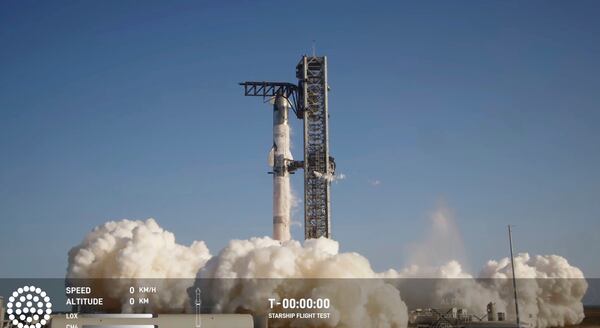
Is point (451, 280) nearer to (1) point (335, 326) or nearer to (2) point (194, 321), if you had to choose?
(1) point (335, 326)

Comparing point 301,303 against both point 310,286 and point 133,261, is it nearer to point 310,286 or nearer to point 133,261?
point 310,286

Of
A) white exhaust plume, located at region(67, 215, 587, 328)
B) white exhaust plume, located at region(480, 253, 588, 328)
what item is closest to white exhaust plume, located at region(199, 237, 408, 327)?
white exhaust plume, located at region(67, 215, 587, 328)

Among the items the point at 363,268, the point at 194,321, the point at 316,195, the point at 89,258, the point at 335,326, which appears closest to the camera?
the point at 194,321

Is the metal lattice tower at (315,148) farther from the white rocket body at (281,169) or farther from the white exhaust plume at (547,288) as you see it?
the white exhaust plume at (547,288)

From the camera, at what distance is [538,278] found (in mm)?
76438

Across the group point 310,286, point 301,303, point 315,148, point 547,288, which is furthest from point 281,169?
point 547,288

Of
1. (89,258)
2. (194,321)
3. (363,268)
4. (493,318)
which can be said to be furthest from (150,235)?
(493,318)

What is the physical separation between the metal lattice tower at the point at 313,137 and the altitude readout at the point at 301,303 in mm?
11408

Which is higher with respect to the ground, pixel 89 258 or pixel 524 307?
pixel 89 258

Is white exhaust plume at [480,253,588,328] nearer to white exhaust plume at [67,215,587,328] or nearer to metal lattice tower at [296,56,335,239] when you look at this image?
white exhaust plume at [67,215,587,328]

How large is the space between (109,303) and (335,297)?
25615 millimetres

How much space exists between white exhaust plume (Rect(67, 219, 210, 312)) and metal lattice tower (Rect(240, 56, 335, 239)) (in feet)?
46.3

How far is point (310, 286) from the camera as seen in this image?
59375 millimetres

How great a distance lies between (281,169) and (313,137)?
14.5 feet
